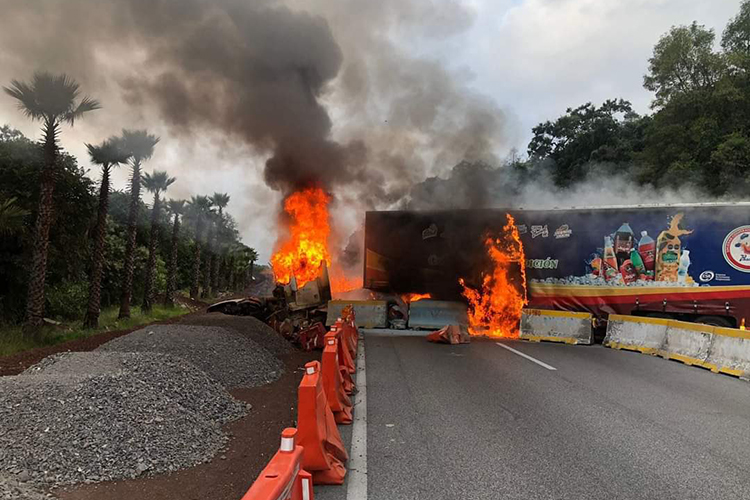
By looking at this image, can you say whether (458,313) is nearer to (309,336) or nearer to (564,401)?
(309,336)

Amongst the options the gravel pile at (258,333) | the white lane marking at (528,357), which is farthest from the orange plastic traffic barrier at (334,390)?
the gravel pile at (258,333)

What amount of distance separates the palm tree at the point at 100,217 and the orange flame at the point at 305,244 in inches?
231

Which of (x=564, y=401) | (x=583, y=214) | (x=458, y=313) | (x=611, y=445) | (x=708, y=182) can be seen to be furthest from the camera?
(x=708, y=182)

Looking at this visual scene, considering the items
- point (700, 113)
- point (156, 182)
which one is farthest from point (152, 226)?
point (700, 113)

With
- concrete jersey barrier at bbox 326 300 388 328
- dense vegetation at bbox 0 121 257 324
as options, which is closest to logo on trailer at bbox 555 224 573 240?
concrete jersey barrier at bbox 326 300 388 328

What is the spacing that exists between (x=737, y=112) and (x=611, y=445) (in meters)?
24.6

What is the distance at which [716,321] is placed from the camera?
1169cm

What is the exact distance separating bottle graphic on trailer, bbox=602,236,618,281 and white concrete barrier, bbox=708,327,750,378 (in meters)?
3.61

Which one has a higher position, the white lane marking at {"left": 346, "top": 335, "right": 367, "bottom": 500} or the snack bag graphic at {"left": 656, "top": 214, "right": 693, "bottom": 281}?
the snack bag graphic at {"left": 656, "top": 214, "right": 693, "bottom": 281}

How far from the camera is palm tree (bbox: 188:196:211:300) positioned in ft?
113

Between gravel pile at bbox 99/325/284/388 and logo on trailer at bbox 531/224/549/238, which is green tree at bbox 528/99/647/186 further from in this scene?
gravel pile at bbox 99/325/284/388

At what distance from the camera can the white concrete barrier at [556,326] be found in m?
12.8

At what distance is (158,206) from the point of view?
82.0 feet

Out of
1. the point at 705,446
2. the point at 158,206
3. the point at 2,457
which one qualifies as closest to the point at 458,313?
the point at 705,446
